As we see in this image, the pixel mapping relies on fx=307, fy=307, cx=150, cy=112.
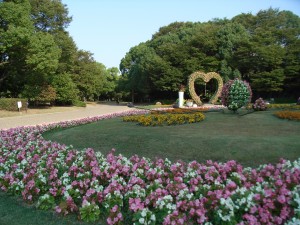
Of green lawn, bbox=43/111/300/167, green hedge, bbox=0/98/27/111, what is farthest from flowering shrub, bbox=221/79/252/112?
green hedge, bbox=0/98/27/111

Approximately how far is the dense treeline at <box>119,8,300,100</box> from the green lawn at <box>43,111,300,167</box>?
27.6m

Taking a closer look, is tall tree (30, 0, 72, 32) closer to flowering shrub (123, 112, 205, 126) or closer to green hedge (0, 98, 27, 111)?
green hedge (0, 98, 27, 111)

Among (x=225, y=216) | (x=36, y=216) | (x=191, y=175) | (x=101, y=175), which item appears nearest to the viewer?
(x=225, y=216)

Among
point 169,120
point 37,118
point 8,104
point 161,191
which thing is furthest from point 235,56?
point 161,191

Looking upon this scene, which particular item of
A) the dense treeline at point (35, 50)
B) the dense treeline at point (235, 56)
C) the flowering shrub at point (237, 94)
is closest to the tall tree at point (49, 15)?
the dense treeline at point (35, 50)

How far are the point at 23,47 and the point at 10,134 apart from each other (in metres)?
19.4

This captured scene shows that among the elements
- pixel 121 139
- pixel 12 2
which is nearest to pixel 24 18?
pixel 12 2

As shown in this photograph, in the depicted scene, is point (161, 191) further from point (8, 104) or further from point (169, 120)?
point (8, 104)

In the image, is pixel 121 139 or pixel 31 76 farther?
pixel 31 76

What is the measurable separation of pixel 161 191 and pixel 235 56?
37395 millimetres

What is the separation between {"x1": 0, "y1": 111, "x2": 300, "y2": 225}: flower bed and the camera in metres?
3.20

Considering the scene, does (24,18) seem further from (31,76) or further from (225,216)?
(225,216)

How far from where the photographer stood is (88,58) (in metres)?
52.6

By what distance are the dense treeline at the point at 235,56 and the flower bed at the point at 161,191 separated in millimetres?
32213
